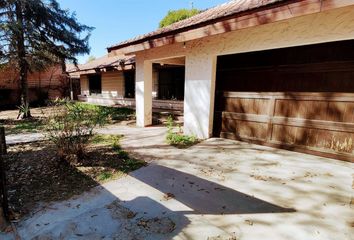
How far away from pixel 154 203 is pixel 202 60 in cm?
398

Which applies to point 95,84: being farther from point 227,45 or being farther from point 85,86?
point 227,45

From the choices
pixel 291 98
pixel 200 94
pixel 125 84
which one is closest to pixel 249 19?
pixel 291 98

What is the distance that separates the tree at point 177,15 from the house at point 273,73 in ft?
63.3

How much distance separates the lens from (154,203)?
3025mm

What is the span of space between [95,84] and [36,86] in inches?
232

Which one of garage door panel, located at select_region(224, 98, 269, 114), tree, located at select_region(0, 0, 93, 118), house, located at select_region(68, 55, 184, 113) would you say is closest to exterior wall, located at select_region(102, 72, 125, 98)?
house, located at select_region(68, 55, 184, 113)

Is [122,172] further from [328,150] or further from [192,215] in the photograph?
[328,150]

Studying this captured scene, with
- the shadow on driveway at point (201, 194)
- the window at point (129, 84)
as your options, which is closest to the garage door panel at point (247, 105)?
the shadow on driveway at point (201, 194)

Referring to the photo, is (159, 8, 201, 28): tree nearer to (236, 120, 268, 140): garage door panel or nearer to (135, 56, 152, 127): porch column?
(135, 56, 152, 127): porch column

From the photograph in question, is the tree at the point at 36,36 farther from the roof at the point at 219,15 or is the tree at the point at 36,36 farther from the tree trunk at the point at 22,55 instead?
the roof at the point at 219,15

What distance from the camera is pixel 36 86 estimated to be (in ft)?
62.8

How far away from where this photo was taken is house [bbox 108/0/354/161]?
3.88 m

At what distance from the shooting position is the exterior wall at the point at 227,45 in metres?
3.76

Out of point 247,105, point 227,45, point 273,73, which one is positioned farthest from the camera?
point 247,105
